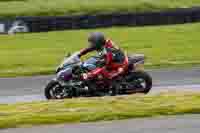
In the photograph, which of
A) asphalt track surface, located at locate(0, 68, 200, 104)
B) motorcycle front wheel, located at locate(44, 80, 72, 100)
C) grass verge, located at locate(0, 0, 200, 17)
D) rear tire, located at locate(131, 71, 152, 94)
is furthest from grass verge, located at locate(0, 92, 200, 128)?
grass verge, located at locate(0, 0, 200, 17)

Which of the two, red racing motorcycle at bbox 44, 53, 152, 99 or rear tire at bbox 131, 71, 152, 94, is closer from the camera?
red racing motorcycle at bbox 44, 53, 152, 99

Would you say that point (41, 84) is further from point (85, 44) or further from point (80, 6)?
point (80, 6)

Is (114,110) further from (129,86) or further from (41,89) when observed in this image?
(41,89)

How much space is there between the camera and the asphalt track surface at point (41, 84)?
15.3 metres

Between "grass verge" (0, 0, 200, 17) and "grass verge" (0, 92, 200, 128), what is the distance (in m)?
17.0

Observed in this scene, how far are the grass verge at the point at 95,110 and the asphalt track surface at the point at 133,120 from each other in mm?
189

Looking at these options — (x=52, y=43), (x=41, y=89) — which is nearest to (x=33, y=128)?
(x=41, y=89)

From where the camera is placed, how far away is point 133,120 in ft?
35.3

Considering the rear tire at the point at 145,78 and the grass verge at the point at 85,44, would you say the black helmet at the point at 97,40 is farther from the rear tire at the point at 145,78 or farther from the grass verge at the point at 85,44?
the grass verge at the point at 85,44

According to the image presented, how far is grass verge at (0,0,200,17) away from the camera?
2933 centimetres

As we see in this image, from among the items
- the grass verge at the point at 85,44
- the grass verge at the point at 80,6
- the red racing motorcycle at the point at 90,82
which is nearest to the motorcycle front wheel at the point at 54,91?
the red racing motorcycle at the point at 90,82

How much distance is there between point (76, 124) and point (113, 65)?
4.00 m

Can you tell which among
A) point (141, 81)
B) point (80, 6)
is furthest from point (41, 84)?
point (80, 6)

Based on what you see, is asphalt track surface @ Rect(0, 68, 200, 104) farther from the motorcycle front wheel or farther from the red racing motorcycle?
Result: the red racing motorcycle
